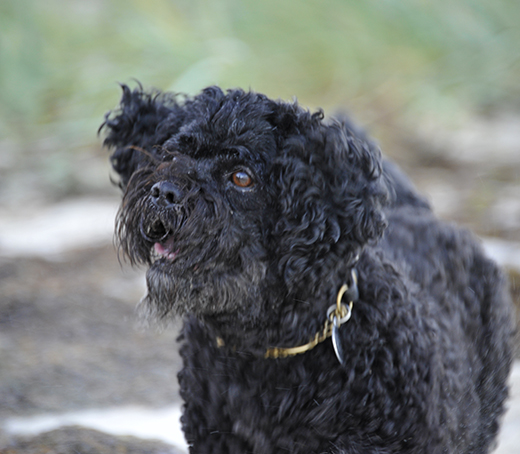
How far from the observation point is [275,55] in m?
10.3

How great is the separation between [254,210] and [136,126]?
91cm

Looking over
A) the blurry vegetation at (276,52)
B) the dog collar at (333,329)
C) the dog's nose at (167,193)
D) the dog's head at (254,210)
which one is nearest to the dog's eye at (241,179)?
the dog's head at (254,210)

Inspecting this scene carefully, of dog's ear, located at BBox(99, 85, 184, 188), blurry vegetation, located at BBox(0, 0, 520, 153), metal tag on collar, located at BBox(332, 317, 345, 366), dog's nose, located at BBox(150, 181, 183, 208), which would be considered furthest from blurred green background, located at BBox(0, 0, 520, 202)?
metal tag on collar, located at BBox(332, 317, 345, 366)

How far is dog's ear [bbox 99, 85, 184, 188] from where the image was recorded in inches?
117

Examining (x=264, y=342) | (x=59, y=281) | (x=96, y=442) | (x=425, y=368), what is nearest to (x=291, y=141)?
(x=264, y=342)

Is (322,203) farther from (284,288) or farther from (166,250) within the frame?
(166,250)

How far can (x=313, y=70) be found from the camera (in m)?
10.4

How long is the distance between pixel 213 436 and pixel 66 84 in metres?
8.19

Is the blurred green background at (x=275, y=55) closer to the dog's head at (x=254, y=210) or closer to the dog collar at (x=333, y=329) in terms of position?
the dog's head at (x=254, y=210)

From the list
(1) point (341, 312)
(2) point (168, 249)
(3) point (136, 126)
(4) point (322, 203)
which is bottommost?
(1) point (341, 312)

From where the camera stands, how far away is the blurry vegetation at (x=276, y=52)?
30.4 ft

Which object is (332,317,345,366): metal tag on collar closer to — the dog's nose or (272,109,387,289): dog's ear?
(272,109,387,289): dog's ear

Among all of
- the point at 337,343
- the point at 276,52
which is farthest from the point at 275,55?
the point at 337,343

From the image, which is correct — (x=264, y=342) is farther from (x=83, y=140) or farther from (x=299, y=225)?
(x=83, y=140)
